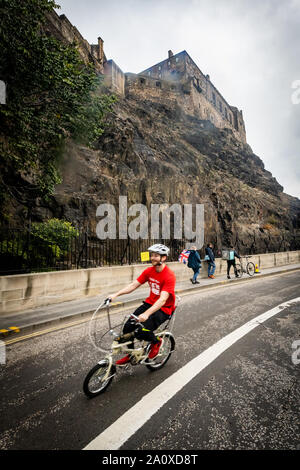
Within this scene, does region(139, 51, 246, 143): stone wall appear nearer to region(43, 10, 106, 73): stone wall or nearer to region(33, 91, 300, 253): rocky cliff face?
region(33, 91, 300, 253): rocky cliff face

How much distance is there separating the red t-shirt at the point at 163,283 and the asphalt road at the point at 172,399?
1013 millimetres

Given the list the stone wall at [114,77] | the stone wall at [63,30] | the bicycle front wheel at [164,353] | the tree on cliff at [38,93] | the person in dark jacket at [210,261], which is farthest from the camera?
the stone wall at [114,77]

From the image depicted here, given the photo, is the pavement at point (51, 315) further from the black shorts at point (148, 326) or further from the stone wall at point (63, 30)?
the stone wall at point (63, 30)

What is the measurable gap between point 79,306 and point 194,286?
18.7 feet

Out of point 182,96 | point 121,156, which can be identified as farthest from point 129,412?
point 182,96

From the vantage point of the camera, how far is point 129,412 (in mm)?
2391

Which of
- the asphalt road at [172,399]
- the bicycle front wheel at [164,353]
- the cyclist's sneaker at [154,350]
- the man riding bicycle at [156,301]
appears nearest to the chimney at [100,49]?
the man riding bicycle at [156,301]

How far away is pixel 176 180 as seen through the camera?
995 inches

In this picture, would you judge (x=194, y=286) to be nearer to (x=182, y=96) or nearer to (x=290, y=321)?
(x=290, y=321)

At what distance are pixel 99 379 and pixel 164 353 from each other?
1.12 metres

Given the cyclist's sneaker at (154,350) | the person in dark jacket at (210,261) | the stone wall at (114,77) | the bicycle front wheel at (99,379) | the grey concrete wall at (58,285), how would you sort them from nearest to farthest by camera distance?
the bicycle front wheel at (99,379) → the cyclist's sneaker at (154,350) → the grey concrete wall at (58,285) → the person in dark jacket at (210,261) → the stone wall at (114,77)

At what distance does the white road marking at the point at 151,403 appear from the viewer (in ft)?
6.68

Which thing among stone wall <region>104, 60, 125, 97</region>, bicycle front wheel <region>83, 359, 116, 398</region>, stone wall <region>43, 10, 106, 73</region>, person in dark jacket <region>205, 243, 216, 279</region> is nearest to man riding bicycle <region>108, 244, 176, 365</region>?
bicycle front wheel <region>83, 359, 116, 398</region>

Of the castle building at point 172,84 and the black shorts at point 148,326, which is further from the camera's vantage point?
the castle building at point 172,84
